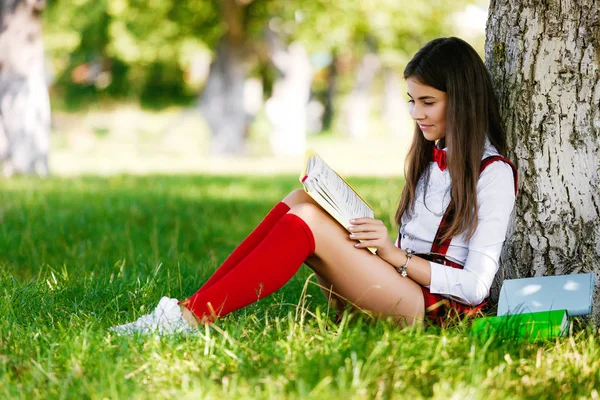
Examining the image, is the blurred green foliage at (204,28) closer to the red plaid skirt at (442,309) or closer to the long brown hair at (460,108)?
the long brown hair at (460,108)

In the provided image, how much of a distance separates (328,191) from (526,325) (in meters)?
0.89

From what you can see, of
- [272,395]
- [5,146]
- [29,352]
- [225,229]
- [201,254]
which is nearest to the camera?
[272,395]

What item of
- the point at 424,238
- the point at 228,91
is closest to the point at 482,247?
the point at 424,238

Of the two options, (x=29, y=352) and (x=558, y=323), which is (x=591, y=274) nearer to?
(x=558, y=323)

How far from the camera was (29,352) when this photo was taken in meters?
2.88

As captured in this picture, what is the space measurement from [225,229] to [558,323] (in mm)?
3708

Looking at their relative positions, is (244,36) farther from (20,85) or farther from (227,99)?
(20,85)

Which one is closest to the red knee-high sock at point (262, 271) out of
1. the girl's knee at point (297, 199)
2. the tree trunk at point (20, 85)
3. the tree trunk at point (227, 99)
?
the girl's knee at point (297, 199)

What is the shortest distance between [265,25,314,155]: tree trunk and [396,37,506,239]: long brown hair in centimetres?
1724

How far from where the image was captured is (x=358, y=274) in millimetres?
3074

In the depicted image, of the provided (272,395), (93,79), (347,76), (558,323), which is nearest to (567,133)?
(558,323)

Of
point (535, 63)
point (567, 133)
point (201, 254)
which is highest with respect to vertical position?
point (535, 63)

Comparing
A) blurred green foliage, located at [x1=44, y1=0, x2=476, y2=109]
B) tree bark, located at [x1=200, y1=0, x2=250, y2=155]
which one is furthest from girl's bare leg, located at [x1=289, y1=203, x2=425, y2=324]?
tree bark, located at [x1=200, y1=0, x2=250, y2=155]

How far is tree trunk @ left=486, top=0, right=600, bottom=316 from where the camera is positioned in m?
3.41
